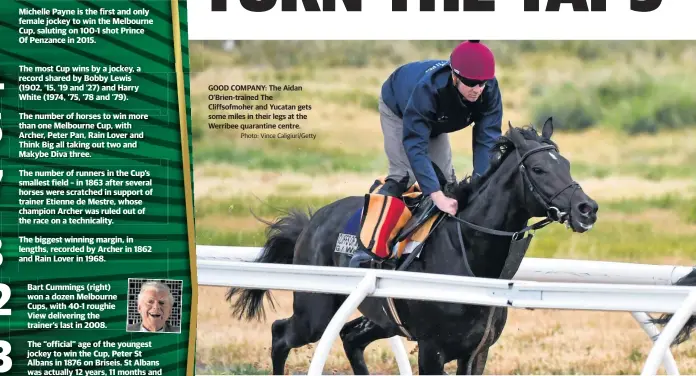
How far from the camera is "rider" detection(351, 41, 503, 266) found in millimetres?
4156

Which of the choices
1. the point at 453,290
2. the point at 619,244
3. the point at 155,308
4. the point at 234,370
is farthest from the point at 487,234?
the point at 619,244

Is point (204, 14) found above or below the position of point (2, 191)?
above

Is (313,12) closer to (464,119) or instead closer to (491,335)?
(464,119)

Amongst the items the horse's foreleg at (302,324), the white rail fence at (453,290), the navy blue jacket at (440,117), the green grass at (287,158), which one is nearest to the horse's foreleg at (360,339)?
the horse's foreleg at (302,324)

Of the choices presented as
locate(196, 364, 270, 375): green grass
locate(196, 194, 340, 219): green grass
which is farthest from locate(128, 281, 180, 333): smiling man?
locate(196, 194, 340, 219): green grass

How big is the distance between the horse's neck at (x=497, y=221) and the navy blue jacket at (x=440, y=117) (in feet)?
0.62

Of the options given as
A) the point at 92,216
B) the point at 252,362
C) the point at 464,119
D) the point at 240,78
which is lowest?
the point at 252,362

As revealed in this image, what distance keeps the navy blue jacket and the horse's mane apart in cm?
10

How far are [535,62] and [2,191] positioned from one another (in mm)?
5710

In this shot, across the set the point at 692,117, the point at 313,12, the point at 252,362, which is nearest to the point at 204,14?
the point at 313,12

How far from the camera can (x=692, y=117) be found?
27.2 feet

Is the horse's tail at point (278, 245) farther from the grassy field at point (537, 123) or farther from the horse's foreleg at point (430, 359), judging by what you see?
the grassy field at point (537, 123)

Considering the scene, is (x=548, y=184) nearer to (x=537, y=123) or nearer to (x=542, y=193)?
Result: (x=542, y=193)

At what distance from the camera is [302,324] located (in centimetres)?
502
